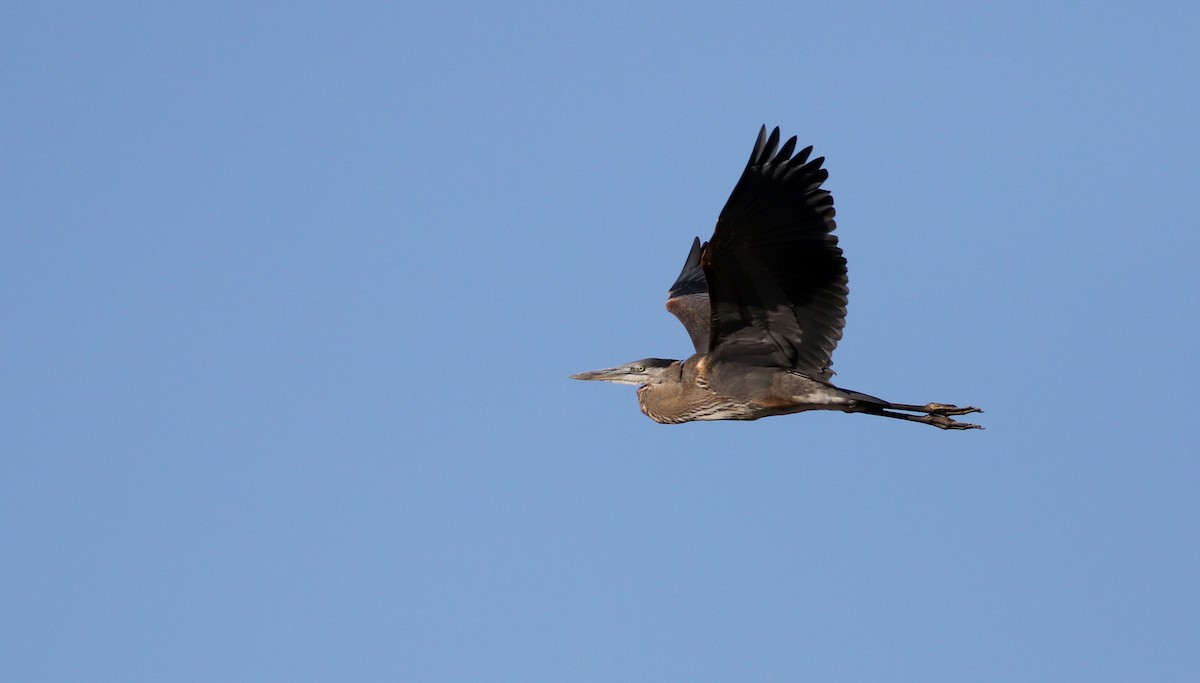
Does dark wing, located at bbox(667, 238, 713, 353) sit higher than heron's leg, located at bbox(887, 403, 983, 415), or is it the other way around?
dark wing, located at bbox(667, 238, 713, 353)

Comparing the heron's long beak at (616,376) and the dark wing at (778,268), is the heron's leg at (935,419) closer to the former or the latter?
the dark wing at (778,268)

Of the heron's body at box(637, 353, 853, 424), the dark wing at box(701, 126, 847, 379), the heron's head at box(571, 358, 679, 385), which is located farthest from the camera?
the heron's head at box(571, 358, 679, 385)

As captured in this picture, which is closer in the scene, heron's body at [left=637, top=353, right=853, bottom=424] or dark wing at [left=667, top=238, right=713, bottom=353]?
heron's body at [left=637, top=353, right=853, bottom=424]

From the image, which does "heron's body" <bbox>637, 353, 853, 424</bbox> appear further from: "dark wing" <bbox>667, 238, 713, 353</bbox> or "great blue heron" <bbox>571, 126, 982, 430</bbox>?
"dark wing" <bbox>667, 238, 713, 353</bbox>

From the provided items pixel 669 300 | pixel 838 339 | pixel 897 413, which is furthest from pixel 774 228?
pixel 669 300

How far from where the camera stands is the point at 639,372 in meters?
12.4

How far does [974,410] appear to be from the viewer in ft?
36.7

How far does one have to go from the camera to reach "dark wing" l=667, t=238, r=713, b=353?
1254cm

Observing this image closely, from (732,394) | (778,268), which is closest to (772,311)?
(778,268)

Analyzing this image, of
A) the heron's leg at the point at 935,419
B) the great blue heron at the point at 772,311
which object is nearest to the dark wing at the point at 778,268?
the great blue heron at the point at 772,311

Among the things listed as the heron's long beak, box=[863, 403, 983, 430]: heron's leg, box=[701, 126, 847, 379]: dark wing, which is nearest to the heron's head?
the heron's long beak

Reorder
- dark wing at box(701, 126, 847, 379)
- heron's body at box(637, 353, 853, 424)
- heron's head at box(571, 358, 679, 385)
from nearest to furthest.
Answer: dark wing at box(701, 126, 847, 379) < heron's body at box(637, 353, 853, 424) < heron's head at box(571, 358, 679, 385)

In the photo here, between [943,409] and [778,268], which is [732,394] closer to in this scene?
[778,268]

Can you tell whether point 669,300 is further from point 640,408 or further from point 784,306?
point 784,306
